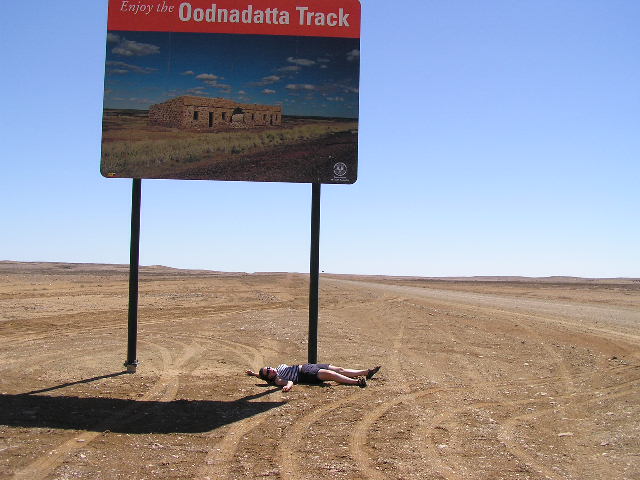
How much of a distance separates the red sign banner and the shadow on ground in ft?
19.5

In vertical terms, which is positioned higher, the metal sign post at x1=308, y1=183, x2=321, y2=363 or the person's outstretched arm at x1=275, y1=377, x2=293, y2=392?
the metal sign post at x1=308, y1=183, x2=321, y2=363

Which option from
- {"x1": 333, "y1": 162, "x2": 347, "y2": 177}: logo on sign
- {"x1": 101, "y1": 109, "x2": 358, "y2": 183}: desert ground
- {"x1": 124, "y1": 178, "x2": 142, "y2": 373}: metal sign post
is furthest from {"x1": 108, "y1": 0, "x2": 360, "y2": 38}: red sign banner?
{"x1": 124, "y1": 178, "x2": 142, "y2": 373}: metal sign post

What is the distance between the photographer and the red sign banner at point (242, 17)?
10570 millimetres

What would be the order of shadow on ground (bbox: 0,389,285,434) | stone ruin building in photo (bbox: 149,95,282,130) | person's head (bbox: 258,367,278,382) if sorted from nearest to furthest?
shadow on ground (bbox: 0,389,285,434) < person's head (bbox: 258,367,278,382) < stone ruin building in photo (bbox: 149,95,282,130)

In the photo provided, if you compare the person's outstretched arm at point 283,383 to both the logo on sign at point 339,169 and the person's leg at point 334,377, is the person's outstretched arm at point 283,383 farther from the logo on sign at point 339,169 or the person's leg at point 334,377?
the logo on sign at point 339,169

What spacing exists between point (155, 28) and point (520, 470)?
8566mm

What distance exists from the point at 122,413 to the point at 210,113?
515 cm

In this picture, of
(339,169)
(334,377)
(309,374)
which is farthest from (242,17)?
(334,377)

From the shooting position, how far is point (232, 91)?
10734mm

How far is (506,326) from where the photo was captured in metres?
20.5

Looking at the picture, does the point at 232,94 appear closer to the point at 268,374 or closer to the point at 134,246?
the point at 134,246

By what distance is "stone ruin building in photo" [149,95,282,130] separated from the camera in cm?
1071

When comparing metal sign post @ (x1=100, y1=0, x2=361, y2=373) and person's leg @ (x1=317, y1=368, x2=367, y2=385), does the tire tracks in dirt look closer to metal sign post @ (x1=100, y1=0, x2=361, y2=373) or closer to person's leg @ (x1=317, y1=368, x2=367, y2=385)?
metal sign post @ (x1=100, y1=0, x2=361, y2=373)

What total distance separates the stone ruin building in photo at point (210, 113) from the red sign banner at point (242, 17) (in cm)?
116
